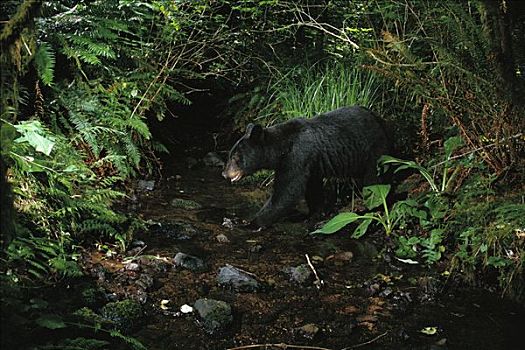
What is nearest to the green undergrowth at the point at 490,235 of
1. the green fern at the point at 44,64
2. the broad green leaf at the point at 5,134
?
the broad green leaf at the point at 5,134

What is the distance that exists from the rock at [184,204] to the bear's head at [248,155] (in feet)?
1.81

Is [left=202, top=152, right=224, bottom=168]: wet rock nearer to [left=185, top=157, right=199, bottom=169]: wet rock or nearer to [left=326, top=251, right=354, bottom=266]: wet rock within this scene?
[left=185, top=157, right=199, bottom=169]: wet rock

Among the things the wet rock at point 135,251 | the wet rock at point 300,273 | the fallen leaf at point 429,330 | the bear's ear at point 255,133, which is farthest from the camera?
the bear's ear at point 255,133

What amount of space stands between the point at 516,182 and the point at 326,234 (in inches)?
79.8

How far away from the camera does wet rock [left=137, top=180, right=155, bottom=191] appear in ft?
24.2

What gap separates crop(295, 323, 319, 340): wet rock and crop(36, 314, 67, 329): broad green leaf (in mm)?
1658

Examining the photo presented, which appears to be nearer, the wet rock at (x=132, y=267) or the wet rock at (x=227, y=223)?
the wet rock at (x=132, y=267)

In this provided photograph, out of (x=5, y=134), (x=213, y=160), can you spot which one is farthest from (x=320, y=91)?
(x=5, y=134)

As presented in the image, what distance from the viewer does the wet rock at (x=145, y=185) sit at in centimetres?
737

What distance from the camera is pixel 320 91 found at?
829cm

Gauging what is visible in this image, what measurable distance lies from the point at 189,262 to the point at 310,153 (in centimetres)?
233

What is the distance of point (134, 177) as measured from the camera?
745cm

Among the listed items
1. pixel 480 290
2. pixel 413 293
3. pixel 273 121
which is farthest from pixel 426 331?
pixel 273 121

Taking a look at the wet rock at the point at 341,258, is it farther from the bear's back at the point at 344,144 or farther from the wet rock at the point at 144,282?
the wet rock at the point at 144,282
